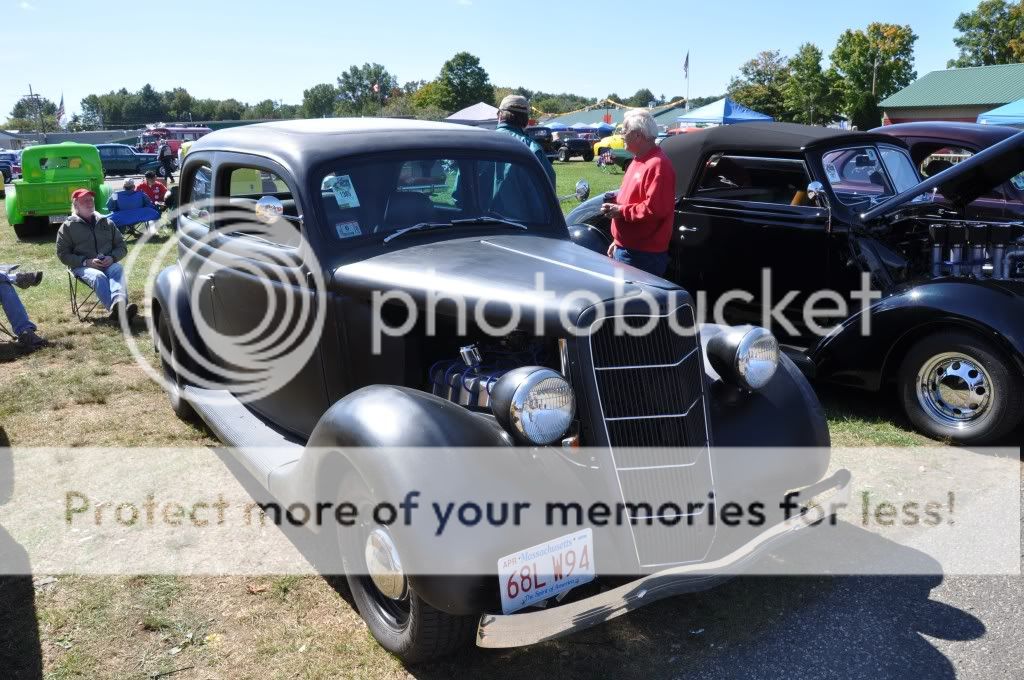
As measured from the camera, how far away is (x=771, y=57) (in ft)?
295

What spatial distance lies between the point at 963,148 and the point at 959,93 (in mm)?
44050

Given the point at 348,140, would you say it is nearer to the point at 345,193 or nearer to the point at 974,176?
the point at 345,193

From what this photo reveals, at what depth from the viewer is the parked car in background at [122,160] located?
3325 cm

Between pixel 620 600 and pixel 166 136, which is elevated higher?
pixel 166 136

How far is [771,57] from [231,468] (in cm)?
9739

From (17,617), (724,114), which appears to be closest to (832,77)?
(724,114)

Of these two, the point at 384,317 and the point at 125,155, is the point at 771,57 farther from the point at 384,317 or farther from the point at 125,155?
the point at 384,317

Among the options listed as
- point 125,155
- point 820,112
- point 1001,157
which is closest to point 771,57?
point 820,112

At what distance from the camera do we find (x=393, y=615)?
2.91m

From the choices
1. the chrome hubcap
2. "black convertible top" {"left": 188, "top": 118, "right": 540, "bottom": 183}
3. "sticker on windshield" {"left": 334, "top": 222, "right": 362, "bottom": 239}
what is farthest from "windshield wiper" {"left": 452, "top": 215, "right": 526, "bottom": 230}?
the chrome hubcap

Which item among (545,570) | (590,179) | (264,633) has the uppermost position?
(590,179)

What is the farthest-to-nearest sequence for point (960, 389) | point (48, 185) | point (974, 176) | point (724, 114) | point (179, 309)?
point (724, 114), point (48, 185), point (974, 176), point (179, 309), point (960, 389)

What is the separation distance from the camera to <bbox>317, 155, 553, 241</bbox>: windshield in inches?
143

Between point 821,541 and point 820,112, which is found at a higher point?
point 820,112
